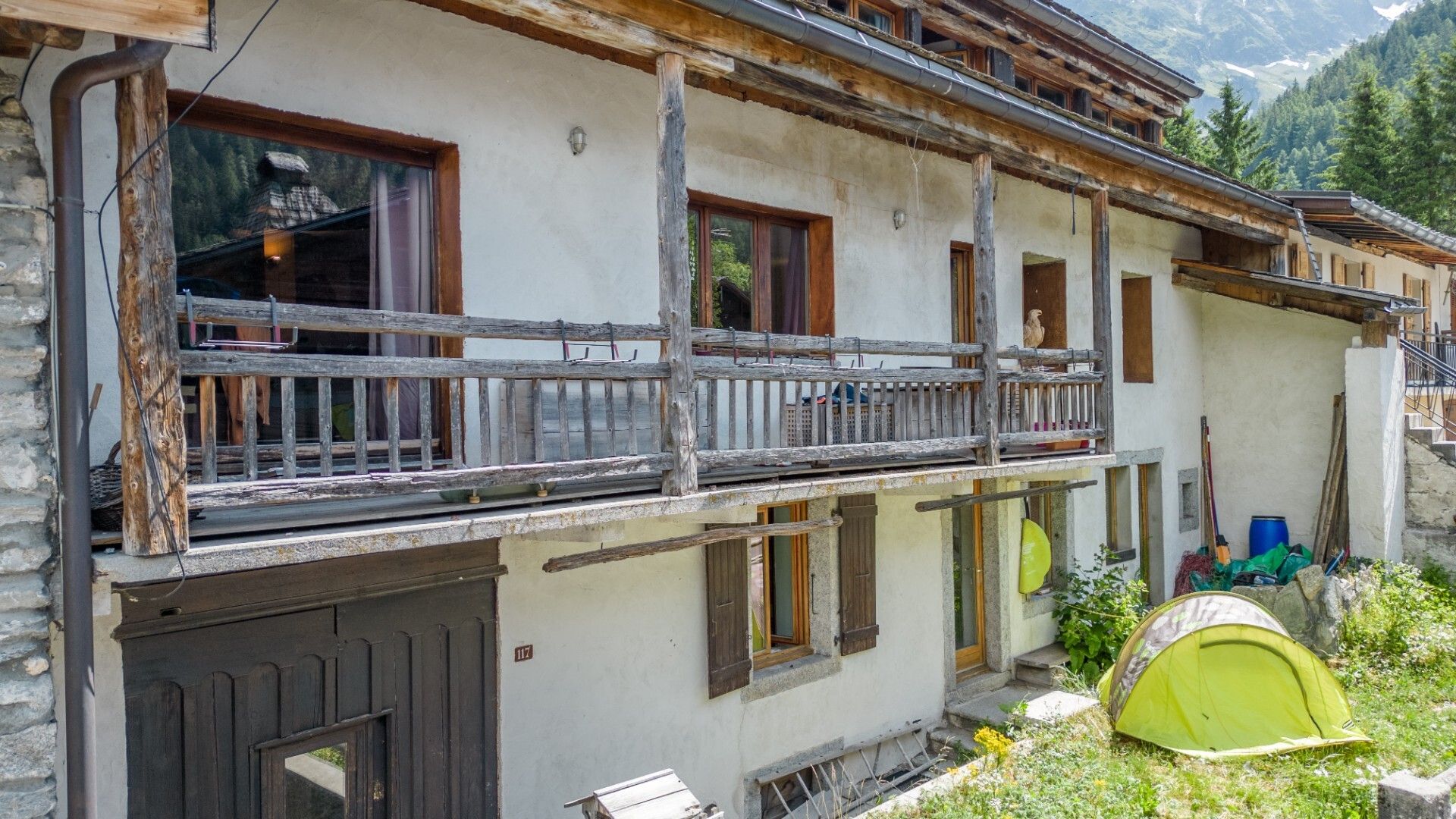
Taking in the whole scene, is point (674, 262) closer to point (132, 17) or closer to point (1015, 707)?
point (132, 17)

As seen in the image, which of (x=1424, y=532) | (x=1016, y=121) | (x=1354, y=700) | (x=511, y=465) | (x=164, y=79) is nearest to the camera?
(x=164, y=79)

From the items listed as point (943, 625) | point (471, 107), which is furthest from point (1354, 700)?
point (471, 107)

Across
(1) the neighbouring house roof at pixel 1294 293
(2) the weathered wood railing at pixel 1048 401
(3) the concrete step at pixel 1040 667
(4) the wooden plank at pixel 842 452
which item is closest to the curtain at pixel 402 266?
(4) the wooden plank at pixel 842 452

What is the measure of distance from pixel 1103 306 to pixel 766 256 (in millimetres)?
3559

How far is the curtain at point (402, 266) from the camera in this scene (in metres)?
5.89

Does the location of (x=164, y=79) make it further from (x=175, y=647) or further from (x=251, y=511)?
(x=175, y=647)

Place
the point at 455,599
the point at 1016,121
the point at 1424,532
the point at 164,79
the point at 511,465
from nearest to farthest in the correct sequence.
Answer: the point at 164,79 < the point at 511,465 < the point at 455,599 < the point at 1016,121 < the point at 1424,532

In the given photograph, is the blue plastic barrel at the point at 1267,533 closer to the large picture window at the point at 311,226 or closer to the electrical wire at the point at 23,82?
the large picture window at the point at 311,226

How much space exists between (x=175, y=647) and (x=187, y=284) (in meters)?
1.91

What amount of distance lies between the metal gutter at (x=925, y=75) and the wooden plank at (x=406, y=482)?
2669mm

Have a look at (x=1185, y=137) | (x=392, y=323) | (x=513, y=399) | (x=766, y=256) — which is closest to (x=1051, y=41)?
(x=766, y=256)

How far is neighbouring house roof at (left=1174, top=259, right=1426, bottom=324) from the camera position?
12195mm

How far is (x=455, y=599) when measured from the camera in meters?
5.97

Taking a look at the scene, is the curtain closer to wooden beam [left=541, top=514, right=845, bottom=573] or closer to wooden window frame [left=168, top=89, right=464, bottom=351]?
wooden window frame [left=168, top=89, right=464, bottom=351]
